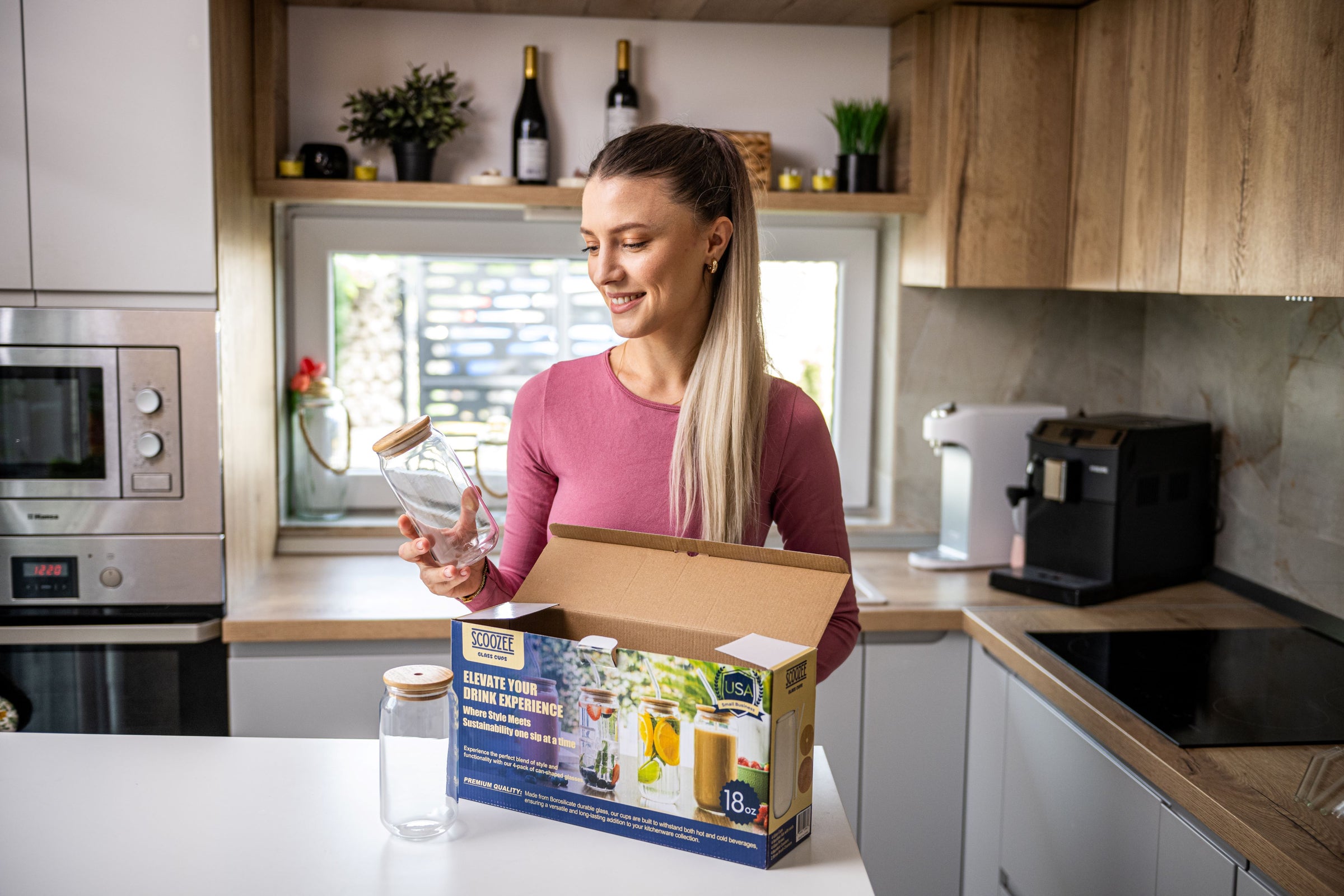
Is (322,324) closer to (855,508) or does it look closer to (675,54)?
(675,54)

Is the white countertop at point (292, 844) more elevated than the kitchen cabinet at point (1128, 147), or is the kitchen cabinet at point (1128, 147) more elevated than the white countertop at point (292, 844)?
the kitchen cabinet at point (1128, 147)

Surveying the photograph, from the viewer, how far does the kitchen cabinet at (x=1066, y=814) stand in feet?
5.10

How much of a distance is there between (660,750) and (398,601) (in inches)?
50.9

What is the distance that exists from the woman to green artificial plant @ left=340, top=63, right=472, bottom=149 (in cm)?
114

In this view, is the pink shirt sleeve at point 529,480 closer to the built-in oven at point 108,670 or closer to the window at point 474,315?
the built-in oven at point 108,670

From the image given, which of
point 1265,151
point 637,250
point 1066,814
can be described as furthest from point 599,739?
point 1265,151

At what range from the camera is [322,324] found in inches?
103

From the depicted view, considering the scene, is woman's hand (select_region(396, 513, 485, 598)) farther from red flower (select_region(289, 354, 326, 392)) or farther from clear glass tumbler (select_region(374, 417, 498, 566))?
red flower (select_region(289, 354, 326, 392))

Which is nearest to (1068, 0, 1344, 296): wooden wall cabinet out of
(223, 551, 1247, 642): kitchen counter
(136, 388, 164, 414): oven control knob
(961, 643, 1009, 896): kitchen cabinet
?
(223, 551, 1247, 642): kitchen counter

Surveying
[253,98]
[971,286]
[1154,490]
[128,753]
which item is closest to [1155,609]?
[1154,490]

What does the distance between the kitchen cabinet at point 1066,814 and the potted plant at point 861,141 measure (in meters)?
1.13

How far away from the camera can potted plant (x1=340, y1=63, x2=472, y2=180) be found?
7.84 ft

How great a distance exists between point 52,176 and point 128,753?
3.96 feet

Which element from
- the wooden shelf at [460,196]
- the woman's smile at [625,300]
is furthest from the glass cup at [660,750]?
the wooden shelf at [460,196]
